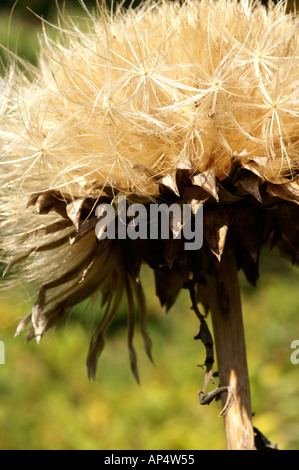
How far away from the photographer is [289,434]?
2314 mm

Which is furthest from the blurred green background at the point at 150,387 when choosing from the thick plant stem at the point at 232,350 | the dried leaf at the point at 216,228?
the dried leaf at the point at 216,228

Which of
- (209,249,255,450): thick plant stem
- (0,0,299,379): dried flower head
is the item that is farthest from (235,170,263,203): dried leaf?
(209,249,255,450): thick plant stem

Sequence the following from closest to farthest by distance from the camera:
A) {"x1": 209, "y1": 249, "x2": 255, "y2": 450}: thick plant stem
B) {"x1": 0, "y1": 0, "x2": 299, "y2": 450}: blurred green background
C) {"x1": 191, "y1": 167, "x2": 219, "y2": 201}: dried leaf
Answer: {"x1": 191, "y1": 167, "x2": 219, "y2": 201}: dried leaf < {"x1": 209, "y1": 249, "x2": 255, "y2": 450}: thick plant stem < {"x1": 0, "y1": 0, "x2": 299, "y2": 450}: blurred green background

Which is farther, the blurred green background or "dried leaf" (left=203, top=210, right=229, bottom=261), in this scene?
the blurred green background

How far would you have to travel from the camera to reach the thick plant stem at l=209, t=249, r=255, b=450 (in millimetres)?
1057

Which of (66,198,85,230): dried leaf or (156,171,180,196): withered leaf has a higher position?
(156,171,180,196): withered leaf

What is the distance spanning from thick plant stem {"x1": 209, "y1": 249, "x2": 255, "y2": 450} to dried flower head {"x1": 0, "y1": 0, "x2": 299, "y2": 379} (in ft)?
0.11

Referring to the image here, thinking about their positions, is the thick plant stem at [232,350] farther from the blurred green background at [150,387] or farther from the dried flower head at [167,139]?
the blurred green background at [150,387]

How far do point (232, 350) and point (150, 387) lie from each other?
65.4 inches

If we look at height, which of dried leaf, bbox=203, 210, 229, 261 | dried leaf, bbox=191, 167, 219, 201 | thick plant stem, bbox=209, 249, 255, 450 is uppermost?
dried leaf, bbox=191, 167, 219, 201

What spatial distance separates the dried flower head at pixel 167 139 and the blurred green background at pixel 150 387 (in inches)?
46.0

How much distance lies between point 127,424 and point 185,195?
5.75 feet

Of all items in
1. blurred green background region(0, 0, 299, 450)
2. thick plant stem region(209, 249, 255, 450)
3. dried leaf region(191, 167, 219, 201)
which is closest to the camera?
dried leaf region(191, 167, 219, 201)

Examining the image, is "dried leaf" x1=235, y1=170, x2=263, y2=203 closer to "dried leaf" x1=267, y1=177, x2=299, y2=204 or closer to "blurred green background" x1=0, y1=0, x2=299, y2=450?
"dried leaf" x1=267, y1=177, x2=299, y2=204
